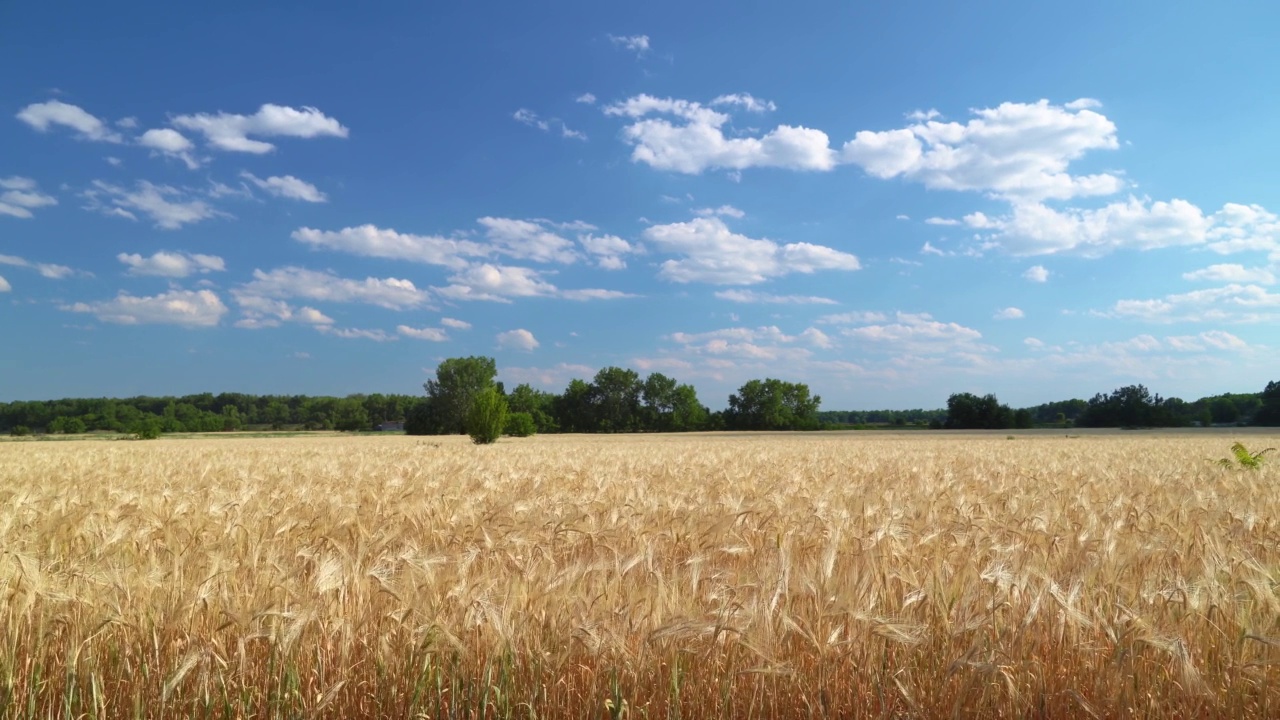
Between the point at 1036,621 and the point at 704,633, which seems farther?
the point at 1036,621

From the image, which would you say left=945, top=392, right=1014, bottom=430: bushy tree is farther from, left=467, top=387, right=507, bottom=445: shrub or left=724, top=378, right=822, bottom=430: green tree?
left=467, top=387, right=507, bottom=445: shrub

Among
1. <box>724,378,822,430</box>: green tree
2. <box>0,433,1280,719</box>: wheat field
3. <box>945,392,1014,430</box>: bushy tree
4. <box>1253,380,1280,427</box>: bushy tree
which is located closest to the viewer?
<box>0,433,1280,719</box>: wheat field

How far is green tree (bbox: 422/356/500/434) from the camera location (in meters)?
88.9

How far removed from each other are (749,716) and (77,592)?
2813 mm

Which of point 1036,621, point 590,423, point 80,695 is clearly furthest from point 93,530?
point 590,423

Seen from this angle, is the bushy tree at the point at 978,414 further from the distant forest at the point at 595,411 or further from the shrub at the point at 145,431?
the shrub at the point at 145,431

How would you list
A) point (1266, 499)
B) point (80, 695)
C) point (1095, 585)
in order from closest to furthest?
point (80, 695) → point (1095, 585) → point (1266, 499)

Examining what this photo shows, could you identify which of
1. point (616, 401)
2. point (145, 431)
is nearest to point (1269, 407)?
point (616, 401)

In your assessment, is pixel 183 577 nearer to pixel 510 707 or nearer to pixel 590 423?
pixel 510 707

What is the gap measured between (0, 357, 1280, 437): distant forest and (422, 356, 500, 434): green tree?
14 cm

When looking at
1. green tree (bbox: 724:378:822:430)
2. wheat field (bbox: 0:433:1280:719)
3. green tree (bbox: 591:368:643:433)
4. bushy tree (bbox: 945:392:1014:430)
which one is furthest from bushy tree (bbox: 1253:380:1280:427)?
wheat field (bbox: 0:433:1280:719)

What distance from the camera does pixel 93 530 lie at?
4.23 metres

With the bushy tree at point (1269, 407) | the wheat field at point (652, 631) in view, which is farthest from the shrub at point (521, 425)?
the bushy tree at point (1269, 407)

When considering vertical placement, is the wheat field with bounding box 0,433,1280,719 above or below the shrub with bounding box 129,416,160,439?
above
